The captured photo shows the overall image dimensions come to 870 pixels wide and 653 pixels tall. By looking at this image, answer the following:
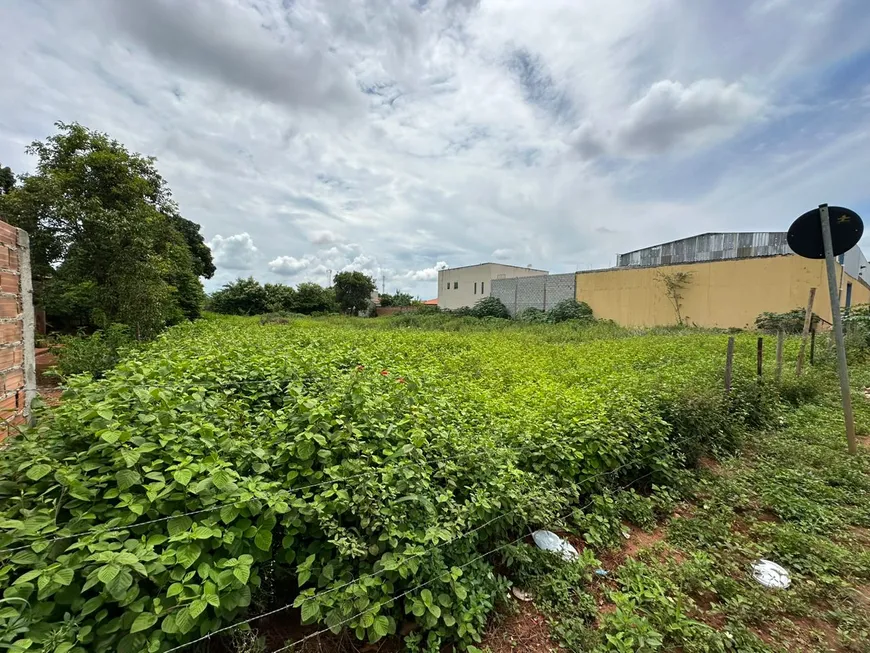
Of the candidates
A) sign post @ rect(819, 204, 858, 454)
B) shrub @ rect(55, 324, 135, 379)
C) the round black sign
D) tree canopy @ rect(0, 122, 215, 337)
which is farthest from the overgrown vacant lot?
tree canopy @ rect(0, 122, 215, 337)

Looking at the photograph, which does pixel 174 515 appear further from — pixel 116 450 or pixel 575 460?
pixel 575 460

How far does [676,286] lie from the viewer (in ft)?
52.6

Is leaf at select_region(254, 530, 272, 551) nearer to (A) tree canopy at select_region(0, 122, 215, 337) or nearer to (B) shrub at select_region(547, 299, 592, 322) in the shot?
(A) tree canopy at select_region(0, 122, 215, 337)

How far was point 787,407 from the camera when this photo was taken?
185 inches

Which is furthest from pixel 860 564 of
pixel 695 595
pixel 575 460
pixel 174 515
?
pixel 174 515

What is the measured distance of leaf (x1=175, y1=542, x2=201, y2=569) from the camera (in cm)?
139

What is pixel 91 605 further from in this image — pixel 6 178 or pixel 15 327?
pixel 6 178

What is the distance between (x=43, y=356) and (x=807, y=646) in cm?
1328

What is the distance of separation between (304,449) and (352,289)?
30921 mm

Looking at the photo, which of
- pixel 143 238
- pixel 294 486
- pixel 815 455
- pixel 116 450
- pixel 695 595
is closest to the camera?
pixel 116 450

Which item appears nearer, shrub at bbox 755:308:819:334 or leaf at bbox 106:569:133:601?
leaf at bbox 106:569:133:601

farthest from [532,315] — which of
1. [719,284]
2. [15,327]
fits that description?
[15,327]

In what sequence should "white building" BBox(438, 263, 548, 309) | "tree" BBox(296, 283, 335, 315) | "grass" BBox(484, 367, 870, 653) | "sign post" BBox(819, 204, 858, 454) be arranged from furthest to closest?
"tree" BBox(296, 283, 335, 315)
"white building" BBox(438, 263, 548, 309)
"sign post" BBox(819, 204, 858, 454)
"grass" BBox(484, 367, 870, 653)

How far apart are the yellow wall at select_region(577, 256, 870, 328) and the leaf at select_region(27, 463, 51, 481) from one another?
18.0 meters
